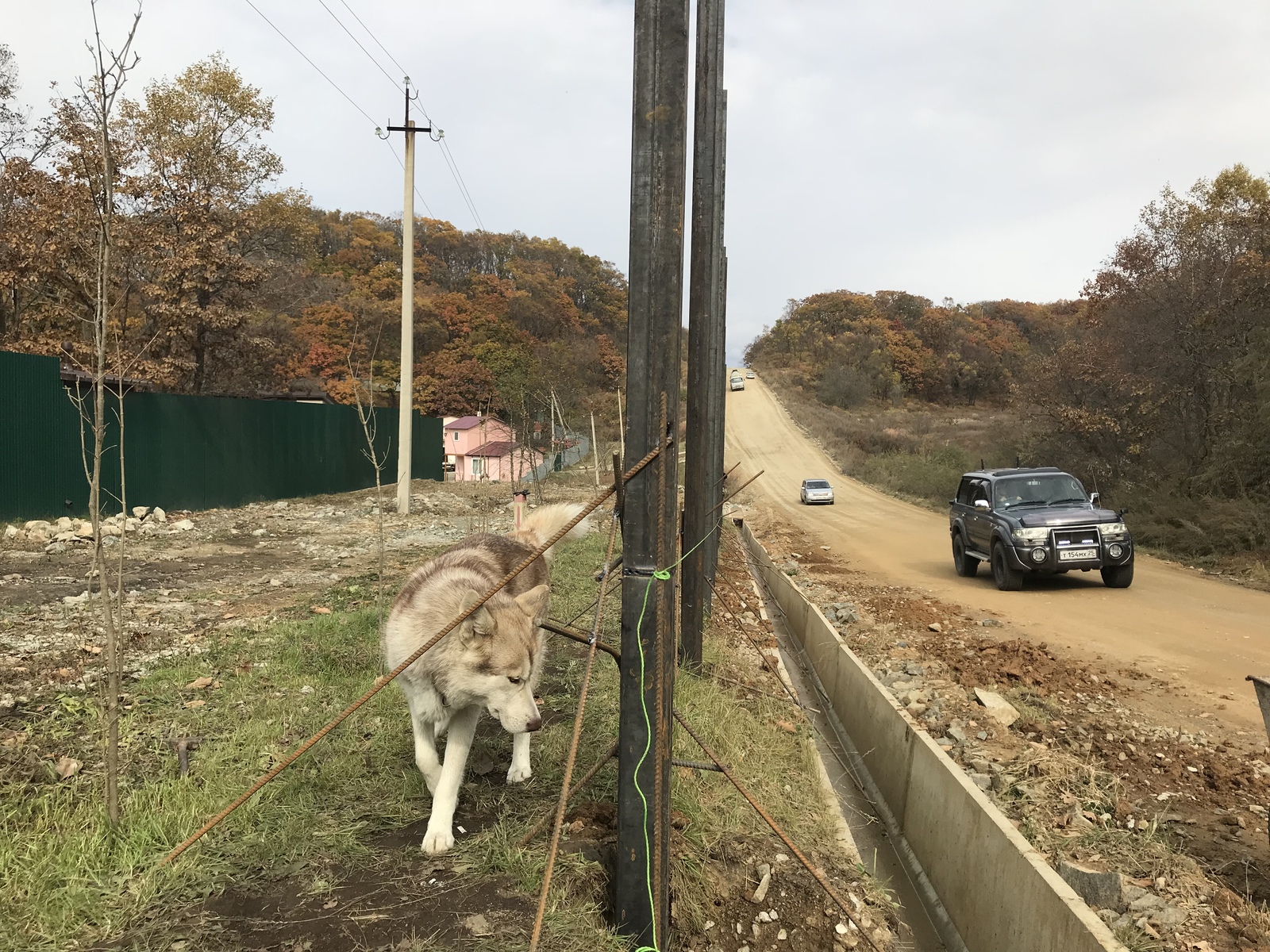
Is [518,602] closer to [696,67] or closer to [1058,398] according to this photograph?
[696,67]

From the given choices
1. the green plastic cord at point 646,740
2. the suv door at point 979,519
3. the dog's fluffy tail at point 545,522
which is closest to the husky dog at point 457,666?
the green plastic cord at point 646,740

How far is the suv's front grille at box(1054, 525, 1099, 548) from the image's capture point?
12.3 meters

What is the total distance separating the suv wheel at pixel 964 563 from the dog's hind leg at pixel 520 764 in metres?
11.8

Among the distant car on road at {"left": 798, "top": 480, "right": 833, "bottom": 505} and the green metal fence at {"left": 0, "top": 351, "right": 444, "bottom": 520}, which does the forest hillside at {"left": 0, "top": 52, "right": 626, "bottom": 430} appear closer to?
the green metal fence at {"left": 0, "top": 351, "right": 444, "bottom": 520}

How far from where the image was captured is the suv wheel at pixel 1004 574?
12.7m

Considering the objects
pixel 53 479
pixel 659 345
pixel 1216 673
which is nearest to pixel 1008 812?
pixel 659 345

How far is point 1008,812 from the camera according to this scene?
5172 mm

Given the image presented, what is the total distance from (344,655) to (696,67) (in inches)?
241

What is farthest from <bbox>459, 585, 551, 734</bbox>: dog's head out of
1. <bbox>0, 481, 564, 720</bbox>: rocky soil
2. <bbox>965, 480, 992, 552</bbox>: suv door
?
<bbox>965, 480, 992, 552</bbox>: suv door

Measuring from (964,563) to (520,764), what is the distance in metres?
12.1

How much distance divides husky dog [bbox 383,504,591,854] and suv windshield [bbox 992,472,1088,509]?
438 inches

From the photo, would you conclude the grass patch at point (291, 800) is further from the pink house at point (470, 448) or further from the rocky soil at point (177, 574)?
the pink house at point (470, 448)

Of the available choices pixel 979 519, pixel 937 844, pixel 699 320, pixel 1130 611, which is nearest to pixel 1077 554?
pixel 1130 611

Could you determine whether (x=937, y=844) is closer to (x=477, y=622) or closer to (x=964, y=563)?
(x=477, y=622)
